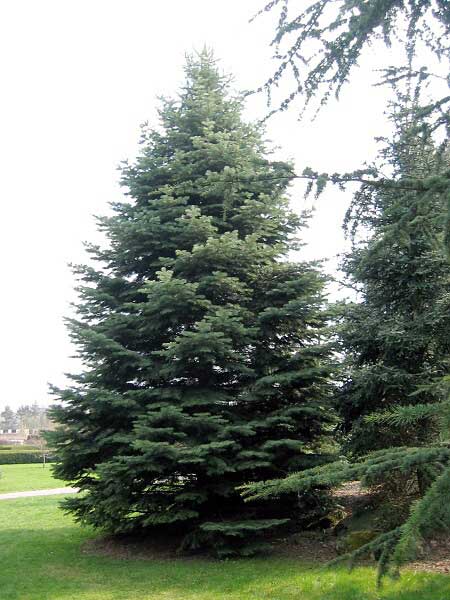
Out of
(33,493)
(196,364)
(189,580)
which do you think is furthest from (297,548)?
(33,493)

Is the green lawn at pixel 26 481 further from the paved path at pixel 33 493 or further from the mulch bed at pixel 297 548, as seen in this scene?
the mulch bed at pixel 297 548

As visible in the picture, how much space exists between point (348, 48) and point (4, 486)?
2155 centimetres

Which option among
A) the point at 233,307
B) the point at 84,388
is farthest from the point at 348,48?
the point at 84,388

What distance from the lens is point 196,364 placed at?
8.59m

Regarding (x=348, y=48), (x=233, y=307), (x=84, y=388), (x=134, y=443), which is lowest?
(x=134, y=443)

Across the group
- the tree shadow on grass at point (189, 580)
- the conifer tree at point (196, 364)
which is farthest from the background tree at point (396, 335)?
the tree shadow on grass at point (189, 580)

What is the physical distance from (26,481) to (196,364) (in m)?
18.1

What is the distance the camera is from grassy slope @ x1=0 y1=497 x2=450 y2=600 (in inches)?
235

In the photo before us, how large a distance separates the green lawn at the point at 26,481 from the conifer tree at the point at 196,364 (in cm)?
990

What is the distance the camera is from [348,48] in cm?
464

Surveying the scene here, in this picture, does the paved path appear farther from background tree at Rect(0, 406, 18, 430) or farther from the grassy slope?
background tree at Rect(0, 406, 18, 430)

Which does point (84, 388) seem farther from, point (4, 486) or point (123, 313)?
point (4, 486)

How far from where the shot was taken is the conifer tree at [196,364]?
7945mm

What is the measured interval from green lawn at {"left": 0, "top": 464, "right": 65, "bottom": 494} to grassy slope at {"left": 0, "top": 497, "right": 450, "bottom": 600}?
9.92 meters
